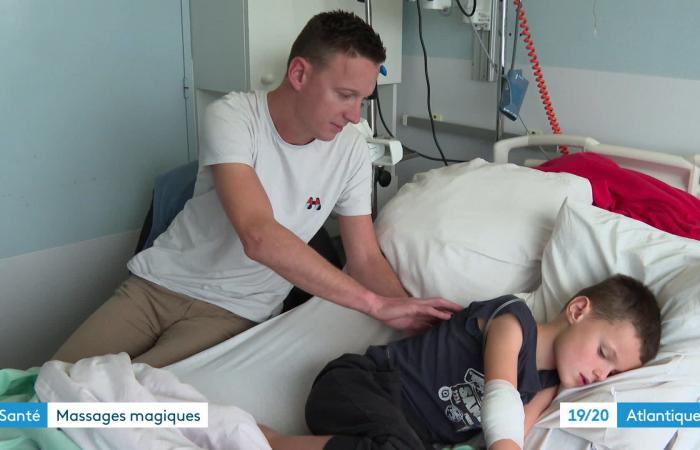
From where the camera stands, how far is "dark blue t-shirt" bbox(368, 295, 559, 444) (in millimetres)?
1423

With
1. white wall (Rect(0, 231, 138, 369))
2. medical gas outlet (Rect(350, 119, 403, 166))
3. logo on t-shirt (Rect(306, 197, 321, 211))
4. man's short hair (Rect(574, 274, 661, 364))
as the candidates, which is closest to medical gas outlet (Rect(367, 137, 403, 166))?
medical gas outlet (Rect(350, 119, 403, 166))

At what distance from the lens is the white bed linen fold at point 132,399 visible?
3.74 ft

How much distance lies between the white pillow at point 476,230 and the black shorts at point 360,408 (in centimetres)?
34

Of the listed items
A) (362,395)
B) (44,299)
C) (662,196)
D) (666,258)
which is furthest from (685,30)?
(44,299)

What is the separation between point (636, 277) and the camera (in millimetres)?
1561

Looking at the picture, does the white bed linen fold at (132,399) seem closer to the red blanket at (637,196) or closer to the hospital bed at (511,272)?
the hospital bed at (511,272)

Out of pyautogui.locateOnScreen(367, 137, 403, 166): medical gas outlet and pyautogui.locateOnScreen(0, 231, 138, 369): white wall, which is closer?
pyautogui.locateOnScreen(367, 137, 403, 166): medical gas outlet

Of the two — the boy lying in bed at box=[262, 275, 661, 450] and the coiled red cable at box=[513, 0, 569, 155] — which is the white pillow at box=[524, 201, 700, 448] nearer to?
the boy lying in bed at box=[262, 275, 661, 450]

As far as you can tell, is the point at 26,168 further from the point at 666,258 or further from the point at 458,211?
the point at 666,258

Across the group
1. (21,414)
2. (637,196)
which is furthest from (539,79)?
(21,414)

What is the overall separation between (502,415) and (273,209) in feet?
2.75

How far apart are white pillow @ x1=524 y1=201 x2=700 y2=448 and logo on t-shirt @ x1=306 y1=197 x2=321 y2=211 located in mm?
595

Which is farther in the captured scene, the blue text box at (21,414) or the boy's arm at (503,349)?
the boy's arm at (503,349)

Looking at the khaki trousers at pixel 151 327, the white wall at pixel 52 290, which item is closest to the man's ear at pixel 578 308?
the khaki trousers at pixel 151 327
